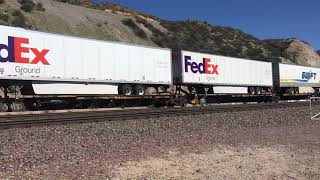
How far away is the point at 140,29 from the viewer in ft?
197

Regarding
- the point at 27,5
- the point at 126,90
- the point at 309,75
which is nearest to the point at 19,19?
the point at 27,5

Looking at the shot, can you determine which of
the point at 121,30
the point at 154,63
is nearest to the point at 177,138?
the point at 154,63

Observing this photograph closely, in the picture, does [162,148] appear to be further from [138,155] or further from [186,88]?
[186,88]

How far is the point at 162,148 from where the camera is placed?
1230cm

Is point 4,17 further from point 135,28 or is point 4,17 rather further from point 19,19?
point 135,28

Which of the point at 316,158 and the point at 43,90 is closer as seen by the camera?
the point at 316,158

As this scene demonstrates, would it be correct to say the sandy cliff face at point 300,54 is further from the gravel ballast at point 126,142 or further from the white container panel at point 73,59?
the gravel ballast at point 126,142

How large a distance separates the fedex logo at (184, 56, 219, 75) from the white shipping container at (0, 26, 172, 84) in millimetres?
1642

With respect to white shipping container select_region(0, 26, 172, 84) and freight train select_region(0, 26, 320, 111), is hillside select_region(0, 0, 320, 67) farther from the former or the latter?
white shipping container select_region(0, 26, 172, 84)

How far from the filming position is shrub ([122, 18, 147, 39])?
195ft

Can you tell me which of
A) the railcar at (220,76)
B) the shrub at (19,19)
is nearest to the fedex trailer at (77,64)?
the railcar at (220,76)

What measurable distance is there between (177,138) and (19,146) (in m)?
4.63

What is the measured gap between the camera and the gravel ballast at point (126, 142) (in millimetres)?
9586

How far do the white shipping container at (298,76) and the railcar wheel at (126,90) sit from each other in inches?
860
